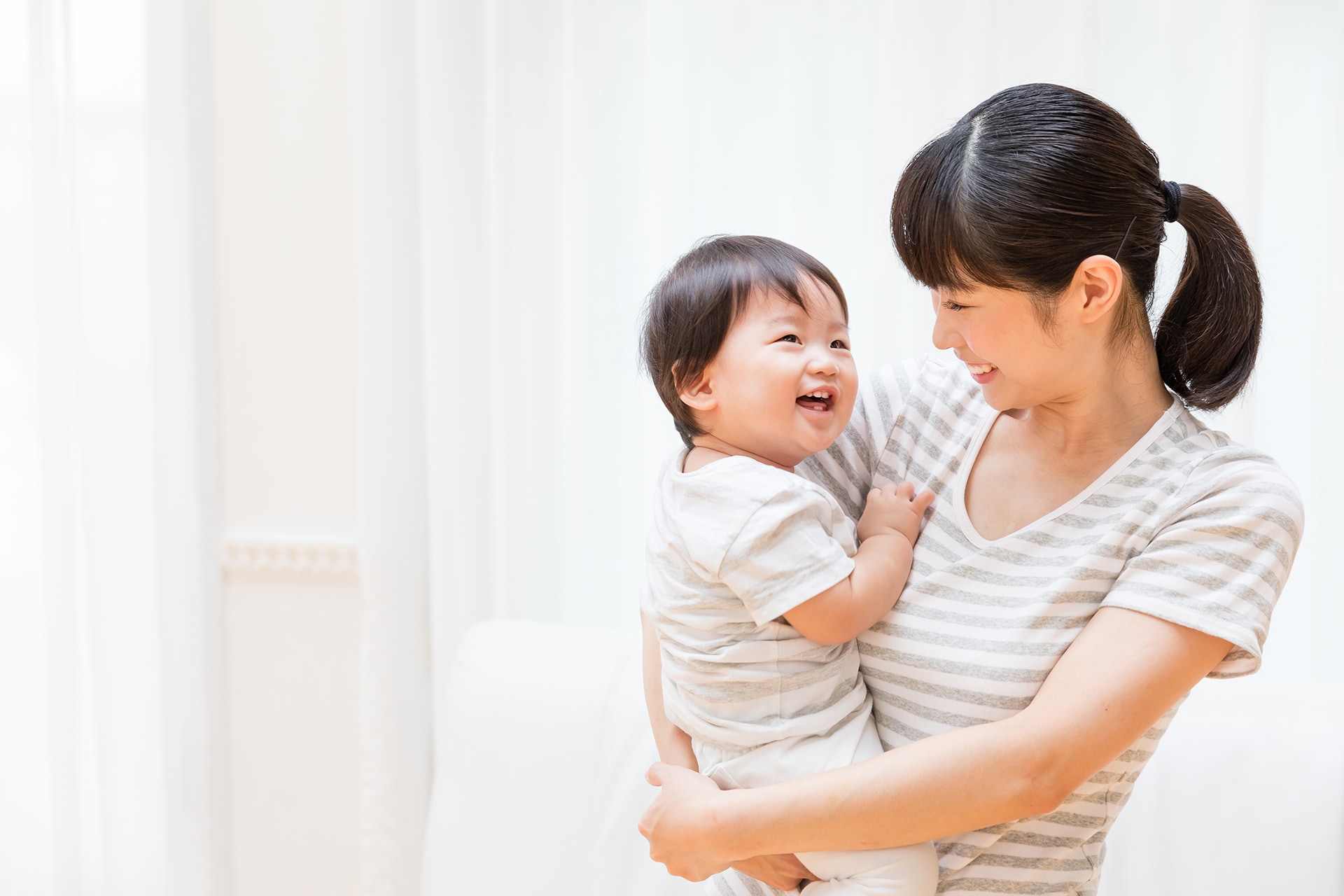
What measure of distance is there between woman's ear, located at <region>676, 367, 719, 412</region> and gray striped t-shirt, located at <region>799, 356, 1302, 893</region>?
0.26 m

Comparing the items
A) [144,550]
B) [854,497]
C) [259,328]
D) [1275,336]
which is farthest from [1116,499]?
[144,550]

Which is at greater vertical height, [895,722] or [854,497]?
[854,497]

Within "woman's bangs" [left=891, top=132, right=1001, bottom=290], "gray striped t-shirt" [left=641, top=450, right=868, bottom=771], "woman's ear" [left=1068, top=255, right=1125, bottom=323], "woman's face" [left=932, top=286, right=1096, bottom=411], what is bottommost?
"gray striped t-shirt" [left=641, top=450, right=868, bottom=771]

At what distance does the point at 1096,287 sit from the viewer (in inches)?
40.6

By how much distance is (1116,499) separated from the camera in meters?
1.07

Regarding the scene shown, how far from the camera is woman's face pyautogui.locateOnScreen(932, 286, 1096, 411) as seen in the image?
1055 millimetres

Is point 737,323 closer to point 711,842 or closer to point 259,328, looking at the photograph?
point 711,842

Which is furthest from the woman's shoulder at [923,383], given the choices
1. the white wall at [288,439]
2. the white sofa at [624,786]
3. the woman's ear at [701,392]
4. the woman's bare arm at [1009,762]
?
the white wall at [288,439]

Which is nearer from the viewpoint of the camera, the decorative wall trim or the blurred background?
the blurred background

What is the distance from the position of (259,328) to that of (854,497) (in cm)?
143

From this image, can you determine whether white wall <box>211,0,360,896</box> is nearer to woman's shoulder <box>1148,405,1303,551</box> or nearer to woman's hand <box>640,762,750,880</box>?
woman's hand <box>640,762,750,880</box>

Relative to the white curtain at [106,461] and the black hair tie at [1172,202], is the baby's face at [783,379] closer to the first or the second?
the black hair tie at [1172,202]

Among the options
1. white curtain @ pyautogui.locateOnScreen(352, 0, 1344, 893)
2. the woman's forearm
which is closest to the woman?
the woman's forearm

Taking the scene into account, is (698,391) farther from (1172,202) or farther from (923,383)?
(1172,202)
